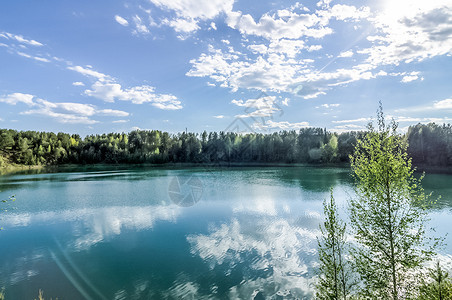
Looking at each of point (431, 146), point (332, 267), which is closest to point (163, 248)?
point (332, 267)

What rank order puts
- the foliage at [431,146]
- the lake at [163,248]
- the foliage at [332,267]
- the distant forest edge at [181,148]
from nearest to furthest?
the foliage at [332,267] < the lake at [163,248] < the foliage at [431,146] < the distant forest edge at [181,148]

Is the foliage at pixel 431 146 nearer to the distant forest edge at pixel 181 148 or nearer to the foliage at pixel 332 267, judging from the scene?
the distant forest edge at pixel 181 148

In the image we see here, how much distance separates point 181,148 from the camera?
11981 centimetres

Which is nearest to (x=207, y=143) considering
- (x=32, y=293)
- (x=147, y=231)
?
(x=147, y=231)

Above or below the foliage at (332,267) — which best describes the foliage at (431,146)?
above

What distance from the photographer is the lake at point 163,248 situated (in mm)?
12062

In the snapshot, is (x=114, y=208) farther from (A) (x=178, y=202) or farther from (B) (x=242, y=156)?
(B) (x=242, y=156)

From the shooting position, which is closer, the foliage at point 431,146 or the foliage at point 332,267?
the foliage at point 332,267

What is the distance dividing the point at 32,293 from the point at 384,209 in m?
17.1

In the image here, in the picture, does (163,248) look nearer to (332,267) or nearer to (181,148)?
(332,267)

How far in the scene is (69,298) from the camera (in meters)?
11.1

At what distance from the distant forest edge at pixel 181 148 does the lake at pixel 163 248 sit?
75341 millimetres

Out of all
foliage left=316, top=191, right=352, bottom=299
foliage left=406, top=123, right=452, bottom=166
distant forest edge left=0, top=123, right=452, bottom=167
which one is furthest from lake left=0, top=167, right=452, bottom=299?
distant forest edge left=0, top=123, right=452, bottom=167

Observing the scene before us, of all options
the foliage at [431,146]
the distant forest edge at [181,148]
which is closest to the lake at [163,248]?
the foliage at [431,146]
